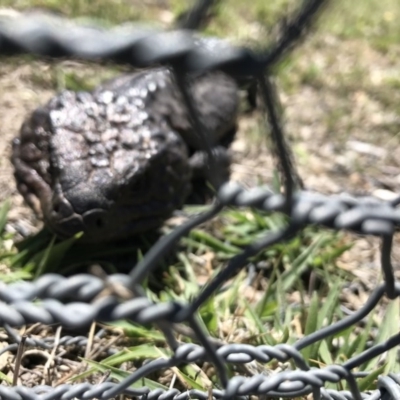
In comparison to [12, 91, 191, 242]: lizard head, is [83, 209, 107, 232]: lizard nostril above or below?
below

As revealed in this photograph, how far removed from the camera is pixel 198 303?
1067 mm

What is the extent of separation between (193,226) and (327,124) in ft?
6.72

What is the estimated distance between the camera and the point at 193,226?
101 centimetres

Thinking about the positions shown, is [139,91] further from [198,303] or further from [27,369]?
[198,303]

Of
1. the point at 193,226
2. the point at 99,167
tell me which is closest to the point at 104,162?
the point at 99,167

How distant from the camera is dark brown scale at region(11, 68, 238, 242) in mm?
1925

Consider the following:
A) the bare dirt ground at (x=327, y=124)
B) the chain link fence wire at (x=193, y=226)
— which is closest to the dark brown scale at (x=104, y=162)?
the bare dirt ground at (x=327, y=124)

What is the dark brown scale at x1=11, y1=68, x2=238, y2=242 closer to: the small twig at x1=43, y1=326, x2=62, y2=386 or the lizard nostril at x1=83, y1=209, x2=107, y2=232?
the lizard nostril at x1=83, y1=209, x2=107, y2=232

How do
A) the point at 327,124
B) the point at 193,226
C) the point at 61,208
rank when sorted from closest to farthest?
the point at 193,226
the point at 61,208
the point at 327,124

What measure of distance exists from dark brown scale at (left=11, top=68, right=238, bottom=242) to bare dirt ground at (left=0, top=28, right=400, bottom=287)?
26cm

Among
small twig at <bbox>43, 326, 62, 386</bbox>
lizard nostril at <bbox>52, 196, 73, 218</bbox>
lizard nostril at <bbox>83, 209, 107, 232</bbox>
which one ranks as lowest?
small twig at <bbox>43, 326, 62, 386</bbox>

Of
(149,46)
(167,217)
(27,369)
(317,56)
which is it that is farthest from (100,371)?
(317,56)

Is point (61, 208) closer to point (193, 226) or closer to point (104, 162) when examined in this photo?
point (104, 162)

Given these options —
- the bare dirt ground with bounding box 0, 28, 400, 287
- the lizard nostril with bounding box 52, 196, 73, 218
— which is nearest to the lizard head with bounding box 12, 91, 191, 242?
the lizard nostril with bounding box 52, 196, 73, 218
